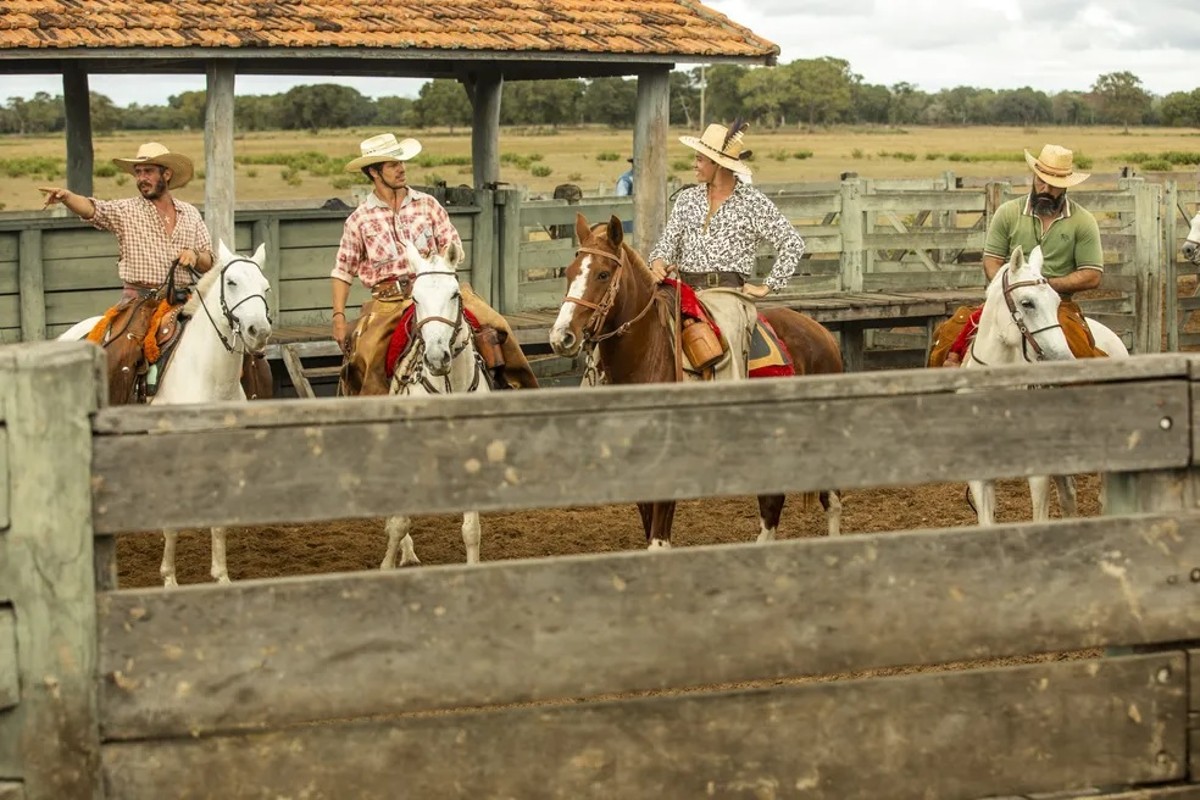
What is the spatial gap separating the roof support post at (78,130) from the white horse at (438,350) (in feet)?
22.5

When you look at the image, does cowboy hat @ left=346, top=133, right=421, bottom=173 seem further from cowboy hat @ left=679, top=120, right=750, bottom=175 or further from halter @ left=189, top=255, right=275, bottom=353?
cowboy hat @ left=679, top=120, right=750, bottom=175

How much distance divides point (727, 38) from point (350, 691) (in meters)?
11.6

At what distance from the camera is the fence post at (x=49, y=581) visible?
333cm

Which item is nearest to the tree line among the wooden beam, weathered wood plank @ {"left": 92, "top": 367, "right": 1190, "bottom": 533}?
the wooden beam

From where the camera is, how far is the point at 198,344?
8.87 metres

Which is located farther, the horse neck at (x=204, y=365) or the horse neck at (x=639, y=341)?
the horse neck at (x=204, y=365)

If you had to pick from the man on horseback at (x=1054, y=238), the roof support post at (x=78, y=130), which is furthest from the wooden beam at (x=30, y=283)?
the man on horseback at (x=1054, y=238)

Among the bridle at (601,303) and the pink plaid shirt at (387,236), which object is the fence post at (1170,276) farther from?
the bridle at (601,303)

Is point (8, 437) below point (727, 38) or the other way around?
below

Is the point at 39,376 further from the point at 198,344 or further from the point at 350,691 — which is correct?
the point at 198,344

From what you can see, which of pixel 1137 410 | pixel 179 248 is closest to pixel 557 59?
pixel 179 248

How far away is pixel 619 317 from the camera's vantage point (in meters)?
8.57

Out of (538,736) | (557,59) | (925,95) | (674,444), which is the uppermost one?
(925,95)

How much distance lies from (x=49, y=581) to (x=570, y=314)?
507cm
